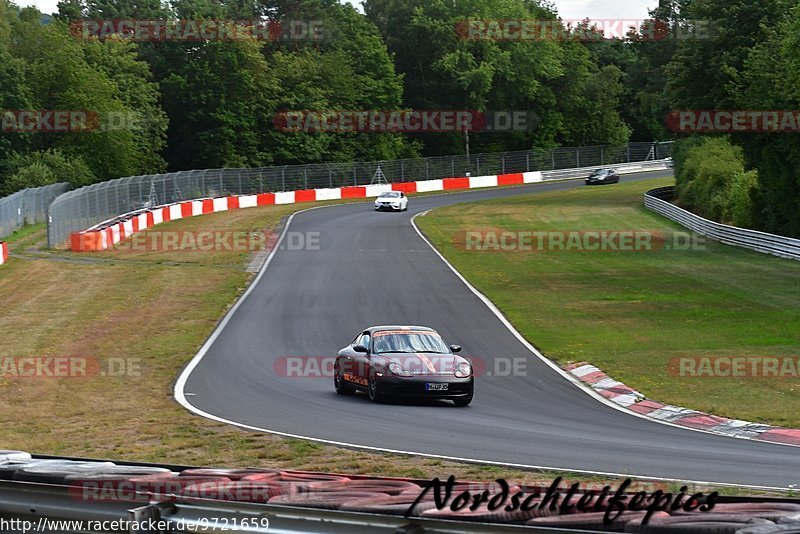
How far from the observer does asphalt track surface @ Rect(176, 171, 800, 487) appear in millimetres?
12406

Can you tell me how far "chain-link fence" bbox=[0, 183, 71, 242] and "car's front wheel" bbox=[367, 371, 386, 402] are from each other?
31.5 meters

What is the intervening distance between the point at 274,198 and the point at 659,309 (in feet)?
149

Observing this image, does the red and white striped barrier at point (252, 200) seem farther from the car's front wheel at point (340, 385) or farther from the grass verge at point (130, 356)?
the car's front wheel at point (340, 385)

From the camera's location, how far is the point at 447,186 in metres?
81.9

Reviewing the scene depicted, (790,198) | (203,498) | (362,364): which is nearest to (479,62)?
(790,198)

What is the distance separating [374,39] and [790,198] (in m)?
60.5

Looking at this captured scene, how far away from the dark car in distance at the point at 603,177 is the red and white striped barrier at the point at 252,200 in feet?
19.6

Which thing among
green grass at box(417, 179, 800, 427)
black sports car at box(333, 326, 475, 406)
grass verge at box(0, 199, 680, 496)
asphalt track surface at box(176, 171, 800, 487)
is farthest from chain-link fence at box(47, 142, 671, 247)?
black sports car at box(333, 326, 475, 406)

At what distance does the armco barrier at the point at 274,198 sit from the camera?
44.8 meters

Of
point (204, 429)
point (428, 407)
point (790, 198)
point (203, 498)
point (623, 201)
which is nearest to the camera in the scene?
point (203, 498)

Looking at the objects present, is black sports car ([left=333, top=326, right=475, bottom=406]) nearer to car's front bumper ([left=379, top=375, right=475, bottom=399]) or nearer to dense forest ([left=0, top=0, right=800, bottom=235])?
car's front bumper ([left=379, top=375, right=475, bottom=399])

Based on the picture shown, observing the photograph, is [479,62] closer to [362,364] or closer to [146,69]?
[146,69]

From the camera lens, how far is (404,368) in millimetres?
17000

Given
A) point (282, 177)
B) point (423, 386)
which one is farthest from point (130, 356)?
point (282, 177)
